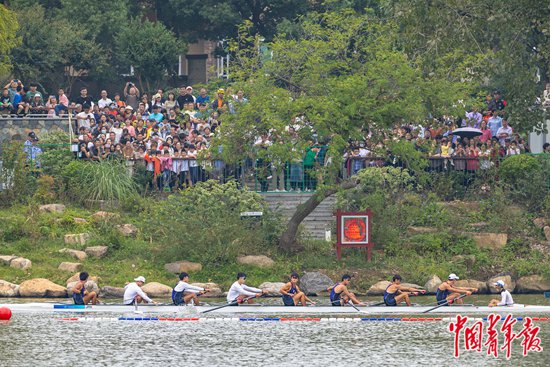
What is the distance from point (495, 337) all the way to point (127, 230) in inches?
636

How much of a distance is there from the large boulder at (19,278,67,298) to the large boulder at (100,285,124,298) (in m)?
1.19

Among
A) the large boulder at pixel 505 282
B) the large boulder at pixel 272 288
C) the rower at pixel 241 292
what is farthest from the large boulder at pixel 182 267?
the large boulder at pixel 505 282

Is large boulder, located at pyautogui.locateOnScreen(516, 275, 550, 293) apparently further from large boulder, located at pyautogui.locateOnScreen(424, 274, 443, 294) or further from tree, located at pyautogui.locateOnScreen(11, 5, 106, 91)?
tree, located at pyautogui.locateOnScreen(11, 5, 106, 91)

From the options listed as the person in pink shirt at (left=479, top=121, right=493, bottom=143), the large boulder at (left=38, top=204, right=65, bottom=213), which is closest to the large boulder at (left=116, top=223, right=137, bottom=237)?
the large boulder at (left=38, top=204, right=65, bottom=213)

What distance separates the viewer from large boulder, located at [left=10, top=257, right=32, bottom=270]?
45406 mm

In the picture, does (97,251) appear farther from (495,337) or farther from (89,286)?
(495,337)

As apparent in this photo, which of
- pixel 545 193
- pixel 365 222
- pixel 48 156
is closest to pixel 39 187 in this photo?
pixel 48 156

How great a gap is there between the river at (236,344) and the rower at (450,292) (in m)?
1.36

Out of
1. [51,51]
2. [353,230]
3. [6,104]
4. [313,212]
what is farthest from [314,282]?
[51,51]

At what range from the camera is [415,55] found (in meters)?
43.8

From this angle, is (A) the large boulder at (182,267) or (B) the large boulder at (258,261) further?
(B) the large boulder at (258,261)

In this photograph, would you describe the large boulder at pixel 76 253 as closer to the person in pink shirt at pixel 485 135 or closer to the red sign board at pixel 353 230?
the red sign board at pixel 353 230

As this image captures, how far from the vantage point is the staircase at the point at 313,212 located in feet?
160

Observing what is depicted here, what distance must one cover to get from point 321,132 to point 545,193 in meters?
8.86
